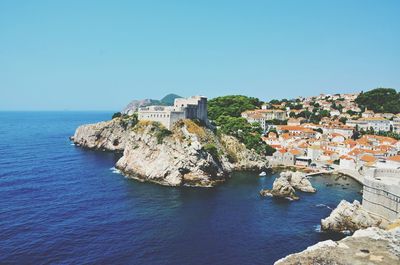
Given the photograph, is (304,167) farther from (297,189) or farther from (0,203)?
(0,203)

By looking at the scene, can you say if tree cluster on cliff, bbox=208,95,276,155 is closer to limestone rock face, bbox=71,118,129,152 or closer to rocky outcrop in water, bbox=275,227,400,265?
limestone rock face, bbox=71,118,129,152

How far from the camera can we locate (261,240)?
4044 cm

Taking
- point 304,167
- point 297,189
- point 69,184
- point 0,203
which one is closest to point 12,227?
point 0,203

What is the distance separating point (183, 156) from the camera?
222ft

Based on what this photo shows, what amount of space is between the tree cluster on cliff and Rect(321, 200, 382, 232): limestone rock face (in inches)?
1720

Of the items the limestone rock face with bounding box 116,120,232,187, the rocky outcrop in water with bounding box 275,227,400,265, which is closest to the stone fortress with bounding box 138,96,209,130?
the limestone rock face with bounding box 116,120,232,187

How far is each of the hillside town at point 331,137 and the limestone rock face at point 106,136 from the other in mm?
45940

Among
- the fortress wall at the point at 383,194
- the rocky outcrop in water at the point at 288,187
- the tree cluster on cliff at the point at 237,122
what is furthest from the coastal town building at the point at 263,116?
the fortress wall at the point at 383,194

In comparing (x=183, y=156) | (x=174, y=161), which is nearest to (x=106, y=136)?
(x=174, y=161)

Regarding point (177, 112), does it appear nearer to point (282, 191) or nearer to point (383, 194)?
point (282, 191)

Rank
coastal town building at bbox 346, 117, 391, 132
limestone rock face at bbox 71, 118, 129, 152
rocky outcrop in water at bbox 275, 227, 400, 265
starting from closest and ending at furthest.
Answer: rocky outcrop in water at bbox 275, 227, 400, 265, limestone rock face at bbox 71, 118, 129, 152, coastal town building at bbox 346, 117, 391, 132

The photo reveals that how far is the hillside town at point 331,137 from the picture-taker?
84.8 metres

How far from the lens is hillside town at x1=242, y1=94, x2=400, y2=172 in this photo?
3337 inches

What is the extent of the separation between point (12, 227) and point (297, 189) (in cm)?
4693
